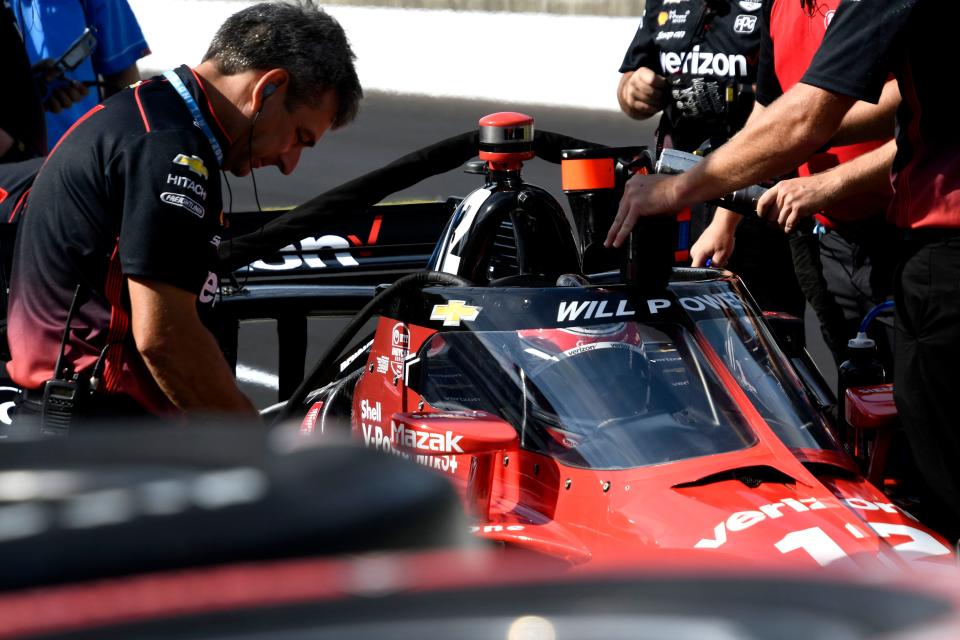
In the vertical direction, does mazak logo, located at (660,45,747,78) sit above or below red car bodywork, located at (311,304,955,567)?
above

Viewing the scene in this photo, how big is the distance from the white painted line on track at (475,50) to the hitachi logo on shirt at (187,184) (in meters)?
12.9

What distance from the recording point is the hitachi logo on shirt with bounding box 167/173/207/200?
299cm

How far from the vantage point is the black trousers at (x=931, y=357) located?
2.78 metres

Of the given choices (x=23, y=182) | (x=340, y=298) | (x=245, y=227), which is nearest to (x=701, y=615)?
(x=23, y=182)

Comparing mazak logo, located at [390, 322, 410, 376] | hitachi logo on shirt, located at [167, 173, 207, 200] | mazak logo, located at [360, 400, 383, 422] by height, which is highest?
hitachi logo on shirt, located at [167, 173, 207, 200]

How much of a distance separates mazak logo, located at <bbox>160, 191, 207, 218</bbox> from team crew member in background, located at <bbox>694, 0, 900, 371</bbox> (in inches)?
61.4

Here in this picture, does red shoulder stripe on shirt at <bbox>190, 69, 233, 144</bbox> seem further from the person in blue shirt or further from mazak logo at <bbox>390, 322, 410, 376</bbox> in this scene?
the person in blue shirt

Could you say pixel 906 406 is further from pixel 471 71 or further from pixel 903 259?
pixel 471 71

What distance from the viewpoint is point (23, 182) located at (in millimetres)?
4051

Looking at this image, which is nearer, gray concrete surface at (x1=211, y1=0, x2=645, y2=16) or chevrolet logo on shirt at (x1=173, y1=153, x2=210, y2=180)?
chevrolet logo on shirt at (x1=173, y1=153, x2=210, y2=180)

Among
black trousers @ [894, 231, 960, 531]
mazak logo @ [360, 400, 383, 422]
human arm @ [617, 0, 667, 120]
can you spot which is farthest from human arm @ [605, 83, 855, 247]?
human arm @ [617, 0, 667, 120]

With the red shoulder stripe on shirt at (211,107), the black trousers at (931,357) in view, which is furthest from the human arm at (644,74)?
the black trousers at (931,357)

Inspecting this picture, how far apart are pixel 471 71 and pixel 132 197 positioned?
14.6 m

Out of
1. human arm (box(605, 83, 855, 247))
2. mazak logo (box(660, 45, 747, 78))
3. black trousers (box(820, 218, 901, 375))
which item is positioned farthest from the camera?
mazak logo (box(660, 45, 747, 78))
